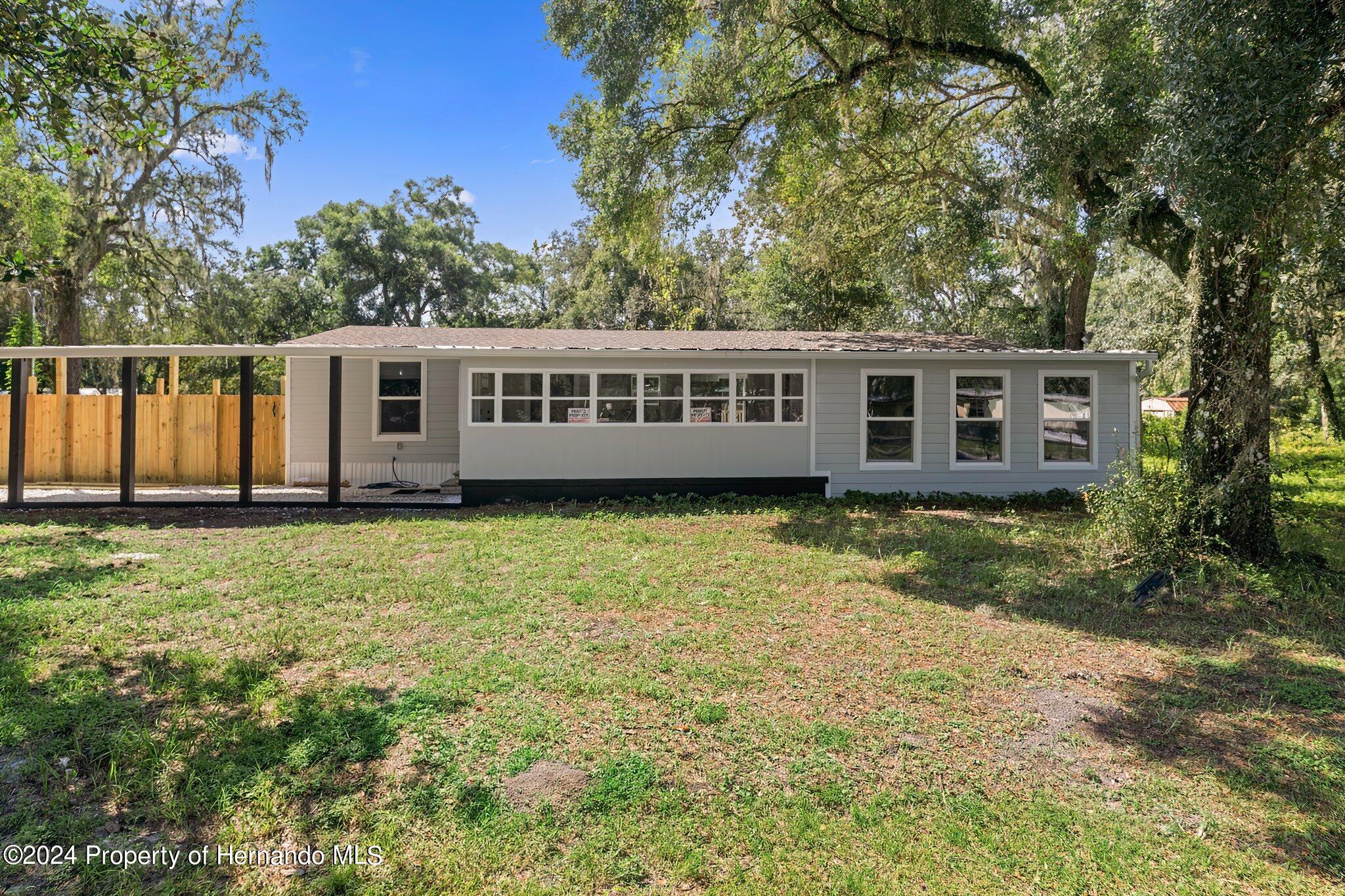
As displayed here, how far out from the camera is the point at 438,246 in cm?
2811

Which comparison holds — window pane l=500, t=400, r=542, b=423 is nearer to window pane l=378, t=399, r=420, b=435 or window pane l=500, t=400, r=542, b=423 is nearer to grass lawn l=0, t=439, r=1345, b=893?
window pane l=378, t=399, r=420, b=435

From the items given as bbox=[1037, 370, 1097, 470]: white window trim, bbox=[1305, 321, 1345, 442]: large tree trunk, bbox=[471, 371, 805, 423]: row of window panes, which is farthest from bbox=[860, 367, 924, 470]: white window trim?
bbox=[1305, 321, 1345, 442]: large tree trunk

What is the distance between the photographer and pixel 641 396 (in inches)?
434

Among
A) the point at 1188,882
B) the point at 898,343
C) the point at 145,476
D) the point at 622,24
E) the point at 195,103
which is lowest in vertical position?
the point at 1188,882

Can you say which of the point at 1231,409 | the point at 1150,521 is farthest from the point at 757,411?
the point at 1231,409

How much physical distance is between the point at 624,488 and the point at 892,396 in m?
4.75

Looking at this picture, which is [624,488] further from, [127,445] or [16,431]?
[16,431]

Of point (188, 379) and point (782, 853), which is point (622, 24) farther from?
point (188, 379)

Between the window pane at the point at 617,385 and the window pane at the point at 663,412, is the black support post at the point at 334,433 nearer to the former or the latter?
the window pane at the point at 617,385

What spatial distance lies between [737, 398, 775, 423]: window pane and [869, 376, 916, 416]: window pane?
1685mm

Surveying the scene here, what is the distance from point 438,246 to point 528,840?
2869 centimetres

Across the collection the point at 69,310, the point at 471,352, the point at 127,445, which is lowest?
the point at 127,445

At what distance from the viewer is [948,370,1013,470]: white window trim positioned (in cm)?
1138

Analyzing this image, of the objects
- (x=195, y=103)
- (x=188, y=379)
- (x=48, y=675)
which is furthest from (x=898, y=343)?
(x=188, y=379)
